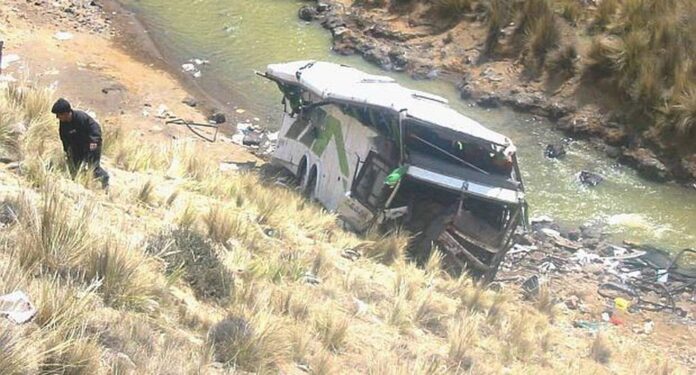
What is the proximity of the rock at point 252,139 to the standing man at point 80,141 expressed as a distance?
319 inches

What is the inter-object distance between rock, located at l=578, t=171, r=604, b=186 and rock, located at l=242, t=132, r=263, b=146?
240 inches

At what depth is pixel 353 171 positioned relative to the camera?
12.7 meters

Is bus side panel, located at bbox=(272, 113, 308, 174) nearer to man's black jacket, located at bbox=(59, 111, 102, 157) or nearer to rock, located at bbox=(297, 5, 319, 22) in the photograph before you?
man's black jacket, located at bbox=(59, 111, 102, 157)

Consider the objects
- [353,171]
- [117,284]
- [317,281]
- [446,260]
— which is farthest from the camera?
[353,171]

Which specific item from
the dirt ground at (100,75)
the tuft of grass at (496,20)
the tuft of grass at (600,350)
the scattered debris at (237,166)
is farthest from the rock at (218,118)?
the tuft of grass at (600,350)

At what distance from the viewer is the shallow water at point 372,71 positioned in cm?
1570

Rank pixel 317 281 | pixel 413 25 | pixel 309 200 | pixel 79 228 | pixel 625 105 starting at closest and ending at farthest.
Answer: pixel 79 228 < pixel 317 281 < pixel 309 200 < pixel 625 105 < pixel 413 25

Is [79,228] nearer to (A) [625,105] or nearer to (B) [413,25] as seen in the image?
(A) [625,105]

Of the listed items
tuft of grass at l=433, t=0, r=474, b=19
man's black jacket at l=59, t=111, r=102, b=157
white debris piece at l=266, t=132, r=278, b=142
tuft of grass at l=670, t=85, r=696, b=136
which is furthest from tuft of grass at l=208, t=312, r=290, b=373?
tuft of grass at l=433, t=0, r=474, b=19

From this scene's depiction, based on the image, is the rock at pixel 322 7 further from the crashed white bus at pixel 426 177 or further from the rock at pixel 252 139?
the crashed white bus at pixel 426 177

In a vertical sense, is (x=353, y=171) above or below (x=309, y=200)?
above

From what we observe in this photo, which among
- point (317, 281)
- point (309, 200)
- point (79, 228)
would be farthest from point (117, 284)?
point (309, 200)

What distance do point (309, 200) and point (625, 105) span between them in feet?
26.1

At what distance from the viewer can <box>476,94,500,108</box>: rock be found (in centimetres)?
1966
